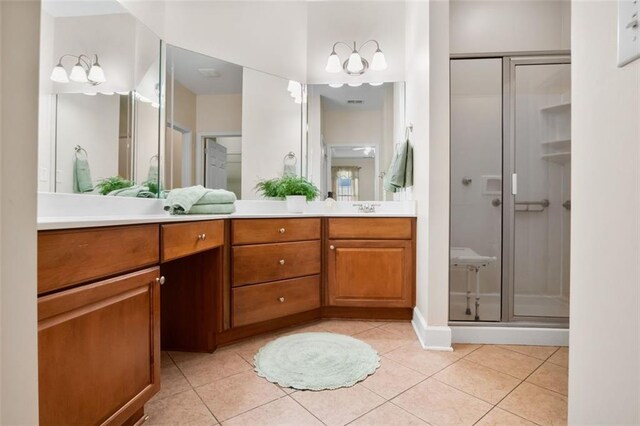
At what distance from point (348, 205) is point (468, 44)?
66.7 inches

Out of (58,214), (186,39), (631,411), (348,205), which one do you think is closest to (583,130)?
(631,411)

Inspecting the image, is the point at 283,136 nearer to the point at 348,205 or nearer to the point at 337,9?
the point at 348,205

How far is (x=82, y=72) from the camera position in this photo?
4.05 ft

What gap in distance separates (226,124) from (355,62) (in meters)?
1.27

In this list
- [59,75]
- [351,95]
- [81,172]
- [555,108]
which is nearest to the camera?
[59,75]

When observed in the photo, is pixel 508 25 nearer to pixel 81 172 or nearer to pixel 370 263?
pixel 370 263

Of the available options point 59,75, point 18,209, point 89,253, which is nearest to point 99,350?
point 89,253

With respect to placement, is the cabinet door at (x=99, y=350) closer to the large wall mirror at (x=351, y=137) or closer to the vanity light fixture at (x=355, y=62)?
the large wall mirror at (x=351, y=137)

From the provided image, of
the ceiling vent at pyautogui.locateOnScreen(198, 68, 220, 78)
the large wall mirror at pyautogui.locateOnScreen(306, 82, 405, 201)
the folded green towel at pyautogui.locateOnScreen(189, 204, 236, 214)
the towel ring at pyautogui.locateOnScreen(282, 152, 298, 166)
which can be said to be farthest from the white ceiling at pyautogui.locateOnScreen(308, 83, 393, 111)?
the folded green towel at pyautogui.locateOnScreen(189, 204, 236, 214)

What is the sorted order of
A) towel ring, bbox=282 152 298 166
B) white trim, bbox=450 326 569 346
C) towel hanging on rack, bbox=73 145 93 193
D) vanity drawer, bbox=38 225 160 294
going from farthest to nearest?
1. towel ring, bbox=282 152 298 166
2. white trim, bbox=450 326 569 346
3. towel hanging on rack, bbox=73 145 93 193
4. vanity drawer, bbox=38 225 160 294

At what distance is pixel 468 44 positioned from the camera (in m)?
2.41

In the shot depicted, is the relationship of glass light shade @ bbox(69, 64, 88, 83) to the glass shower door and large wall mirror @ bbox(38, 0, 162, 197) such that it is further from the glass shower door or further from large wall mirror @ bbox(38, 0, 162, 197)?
the glass shower door

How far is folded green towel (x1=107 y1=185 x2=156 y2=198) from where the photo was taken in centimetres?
144

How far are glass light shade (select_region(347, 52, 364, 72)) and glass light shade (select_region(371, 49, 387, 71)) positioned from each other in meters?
0.11
